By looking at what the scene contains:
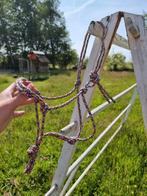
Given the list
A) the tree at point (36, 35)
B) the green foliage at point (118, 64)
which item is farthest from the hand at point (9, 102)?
Result: the tree at point (36, 35)

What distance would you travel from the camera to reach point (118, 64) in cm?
4250

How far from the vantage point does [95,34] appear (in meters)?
2.03

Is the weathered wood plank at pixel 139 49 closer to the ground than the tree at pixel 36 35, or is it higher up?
closer to the ground

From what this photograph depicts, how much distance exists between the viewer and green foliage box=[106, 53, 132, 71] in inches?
1617

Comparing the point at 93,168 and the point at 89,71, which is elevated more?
the point at 89,71

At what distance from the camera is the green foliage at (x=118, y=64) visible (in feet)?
135

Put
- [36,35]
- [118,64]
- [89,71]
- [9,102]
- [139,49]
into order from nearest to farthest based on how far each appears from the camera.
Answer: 1. [9,102]
2. [139,49]
3. [89,71]
4. [118,64]
5. [36,35]

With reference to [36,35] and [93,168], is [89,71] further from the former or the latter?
[36,35]

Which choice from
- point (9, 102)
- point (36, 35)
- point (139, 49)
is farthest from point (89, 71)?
point (36, 35)

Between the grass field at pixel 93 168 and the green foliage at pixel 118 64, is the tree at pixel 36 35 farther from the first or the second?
the grass field at pixel 93 168

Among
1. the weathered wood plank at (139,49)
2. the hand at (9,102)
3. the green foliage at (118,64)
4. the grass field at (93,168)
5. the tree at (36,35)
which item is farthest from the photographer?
the tree at (36,35)

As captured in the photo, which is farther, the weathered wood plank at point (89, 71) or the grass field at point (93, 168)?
the grass field at point (93, 168)

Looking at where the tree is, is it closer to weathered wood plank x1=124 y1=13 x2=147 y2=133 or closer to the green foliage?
the green foliage

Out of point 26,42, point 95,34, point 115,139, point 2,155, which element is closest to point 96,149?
point 115,139
